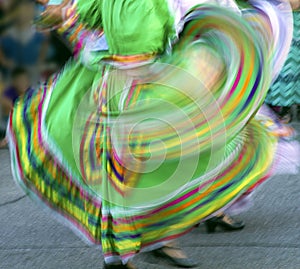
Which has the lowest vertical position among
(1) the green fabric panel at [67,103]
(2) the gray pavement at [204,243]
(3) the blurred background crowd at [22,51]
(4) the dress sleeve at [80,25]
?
(3) the blurred background crowd at [22,51]

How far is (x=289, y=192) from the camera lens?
18.1ft

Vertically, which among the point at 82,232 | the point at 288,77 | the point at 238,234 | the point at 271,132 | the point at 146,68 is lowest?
the point at 288,77

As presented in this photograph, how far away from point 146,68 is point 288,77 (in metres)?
3.64

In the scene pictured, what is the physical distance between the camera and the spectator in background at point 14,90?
7.24 m

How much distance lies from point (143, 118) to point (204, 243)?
41.6 inches

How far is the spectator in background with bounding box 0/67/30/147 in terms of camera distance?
23.7ft

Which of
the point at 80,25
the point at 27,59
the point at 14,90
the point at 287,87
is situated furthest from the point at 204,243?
the point at 14,90

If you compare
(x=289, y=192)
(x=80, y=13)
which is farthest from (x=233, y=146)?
(x=289, y=192)

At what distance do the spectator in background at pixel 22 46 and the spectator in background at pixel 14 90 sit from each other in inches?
2.0

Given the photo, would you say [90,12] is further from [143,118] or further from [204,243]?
[204,243]

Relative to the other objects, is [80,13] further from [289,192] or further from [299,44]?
[299,44]

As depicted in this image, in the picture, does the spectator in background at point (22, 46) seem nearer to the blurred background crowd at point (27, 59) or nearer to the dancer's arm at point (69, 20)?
the blurred background crowd at point (27, 59)

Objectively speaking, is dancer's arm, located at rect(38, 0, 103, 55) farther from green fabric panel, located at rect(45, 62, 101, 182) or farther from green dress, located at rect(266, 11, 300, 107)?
green dress, located at rect(266, 11, 300, 107)

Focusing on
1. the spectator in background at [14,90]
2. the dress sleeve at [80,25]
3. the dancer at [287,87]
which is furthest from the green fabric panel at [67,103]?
the dancer at [287,87]
